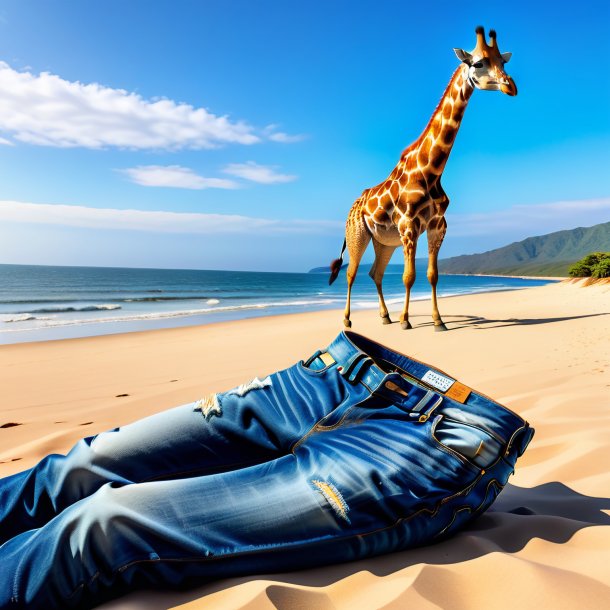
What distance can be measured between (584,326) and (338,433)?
6.81 m

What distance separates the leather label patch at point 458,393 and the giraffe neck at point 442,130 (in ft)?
20.8

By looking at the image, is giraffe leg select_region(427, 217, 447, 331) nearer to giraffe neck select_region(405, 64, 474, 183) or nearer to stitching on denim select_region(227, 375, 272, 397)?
giraffe neck select_region(405, 64, 474, 183)

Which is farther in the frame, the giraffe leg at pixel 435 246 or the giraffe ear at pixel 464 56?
the giraffe leg at pixel 435 246

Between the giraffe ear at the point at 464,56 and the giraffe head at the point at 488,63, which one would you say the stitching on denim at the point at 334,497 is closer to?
the giraffe head at the point at 488,63

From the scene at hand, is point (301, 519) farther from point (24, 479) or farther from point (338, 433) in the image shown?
point (24, 479)

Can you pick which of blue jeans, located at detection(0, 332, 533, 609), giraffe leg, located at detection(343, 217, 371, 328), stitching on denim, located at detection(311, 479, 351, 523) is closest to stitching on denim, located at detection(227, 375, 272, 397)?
blue jeans, located at detection(0, 332, 533, 609)

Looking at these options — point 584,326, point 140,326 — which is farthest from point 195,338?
point 584,326

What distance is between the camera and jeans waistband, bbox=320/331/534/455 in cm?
153

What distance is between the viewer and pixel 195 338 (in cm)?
904

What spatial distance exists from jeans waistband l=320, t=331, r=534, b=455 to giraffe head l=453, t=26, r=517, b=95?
5712 millimetres

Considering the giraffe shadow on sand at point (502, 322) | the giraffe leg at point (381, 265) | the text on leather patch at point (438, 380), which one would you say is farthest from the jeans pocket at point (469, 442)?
the giraffe leg at point (381, 265)

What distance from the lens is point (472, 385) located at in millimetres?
4051

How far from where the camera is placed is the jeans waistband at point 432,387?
1.53m

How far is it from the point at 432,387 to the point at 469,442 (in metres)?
0.22
